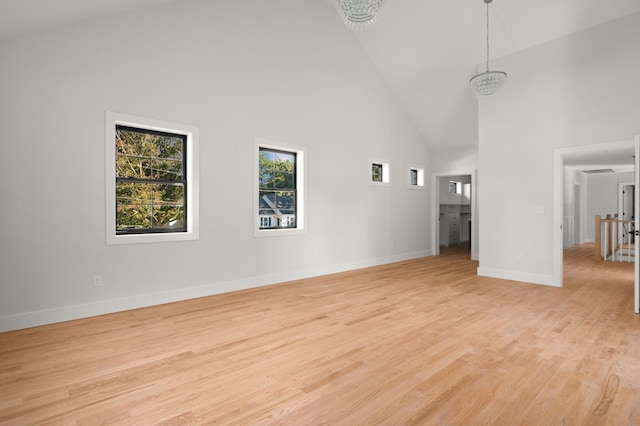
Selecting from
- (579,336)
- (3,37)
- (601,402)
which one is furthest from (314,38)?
(601,402)

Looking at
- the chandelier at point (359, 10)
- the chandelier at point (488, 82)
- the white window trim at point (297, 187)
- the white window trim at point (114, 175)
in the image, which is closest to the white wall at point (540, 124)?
the chandelier at point (488, 82)

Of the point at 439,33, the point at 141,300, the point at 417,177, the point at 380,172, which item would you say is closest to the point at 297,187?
the point at 380,172

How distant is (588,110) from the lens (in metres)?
4.87

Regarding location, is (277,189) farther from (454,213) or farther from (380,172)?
(454,213)

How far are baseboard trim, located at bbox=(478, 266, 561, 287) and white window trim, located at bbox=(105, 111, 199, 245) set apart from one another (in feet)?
15.8

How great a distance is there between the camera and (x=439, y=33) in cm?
587

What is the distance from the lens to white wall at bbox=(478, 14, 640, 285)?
4.61 meters

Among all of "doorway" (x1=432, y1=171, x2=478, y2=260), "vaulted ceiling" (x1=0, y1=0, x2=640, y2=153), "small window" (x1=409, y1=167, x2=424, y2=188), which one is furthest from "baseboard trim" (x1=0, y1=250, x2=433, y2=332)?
"doorway" (x1=432, y1=171, x2=478, y2=260)

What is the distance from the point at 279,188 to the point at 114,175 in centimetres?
245

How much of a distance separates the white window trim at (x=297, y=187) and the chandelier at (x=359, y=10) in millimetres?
2459

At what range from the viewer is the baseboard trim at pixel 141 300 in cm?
338

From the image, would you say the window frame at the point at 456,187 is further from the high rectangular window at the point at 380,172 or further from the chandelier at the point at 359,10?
the chandelier at the point at 359,10

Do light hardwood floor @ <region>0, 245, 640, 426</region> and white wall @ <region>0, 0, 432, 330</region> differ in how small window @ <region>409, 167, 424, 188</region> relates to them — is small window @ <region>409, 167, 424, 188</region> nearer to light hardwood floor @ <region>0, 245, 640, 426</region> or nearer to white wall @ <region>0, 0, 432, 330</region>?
white wall @ <region>0, 0, 432, 330</region>

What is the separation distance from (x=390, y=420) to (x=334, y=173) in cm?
483
